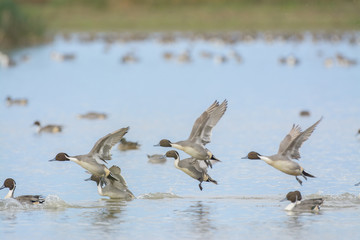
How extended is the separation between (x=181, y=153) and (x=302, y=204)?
530cm

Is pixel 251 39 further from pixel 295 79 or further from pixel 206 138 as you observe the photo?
pixel 206 138

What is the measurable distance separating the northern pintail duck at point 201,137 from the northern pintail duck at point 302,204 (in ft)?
5.91

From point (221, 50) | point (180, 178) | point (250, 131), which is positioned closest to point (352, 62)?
point (221, 50)

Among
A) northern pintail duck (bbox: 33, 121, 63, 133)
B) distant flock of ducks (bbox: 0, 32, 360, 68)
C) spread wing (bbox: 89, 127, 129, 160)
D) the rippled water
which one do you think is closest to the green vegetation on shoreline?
distant flock of ducks (bbox: 0, 32, 360, 68)

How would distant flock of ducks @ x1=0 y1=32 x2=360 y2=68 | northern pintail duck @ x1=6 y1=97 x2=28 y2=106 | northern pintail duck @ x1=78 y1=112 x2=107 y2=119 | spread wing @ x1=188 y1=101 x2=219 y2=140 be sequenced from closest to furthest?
1. spread wing @ x1=188 y1=101 x2=219 y2=140
2. northern pintail duck @ x1=78 y1=112 x2=107 y2=119
3. northern pintail duck @ x1=6 y1=97 x2=28 y2=106
4. distant flock of ducks @ x1=0 y1=32 x2=360 y2=68

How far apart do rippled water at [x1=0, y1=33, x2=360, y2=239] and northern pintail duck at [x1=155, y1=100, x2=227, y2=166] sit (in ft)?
2.06

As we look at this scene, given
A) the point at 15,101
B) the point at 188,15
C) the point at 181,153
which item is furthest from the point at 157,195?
the point at 188,15

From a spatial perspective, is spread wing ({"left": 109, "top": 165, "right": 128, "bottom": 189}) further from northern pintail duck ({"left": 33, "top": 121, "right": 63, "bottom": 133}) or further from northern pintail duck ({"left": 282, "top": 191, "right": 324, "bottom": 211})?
northern pintail duck ({"left": 33, "top": 121, "right": 63, "bottom": 133})

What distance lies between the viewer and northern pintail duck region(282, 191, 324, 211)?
11.0 meters

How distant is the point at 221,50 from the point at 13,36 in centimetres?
1213

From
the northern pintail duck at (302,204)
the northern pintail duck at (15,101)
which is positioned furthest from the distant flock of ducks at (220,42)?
the northern pintail duck at (302,204)

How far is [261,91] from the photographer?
2716 centimetres

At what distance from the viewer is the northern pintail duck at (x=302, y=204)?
10977mm

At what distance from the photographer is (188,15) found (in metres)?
66.6
